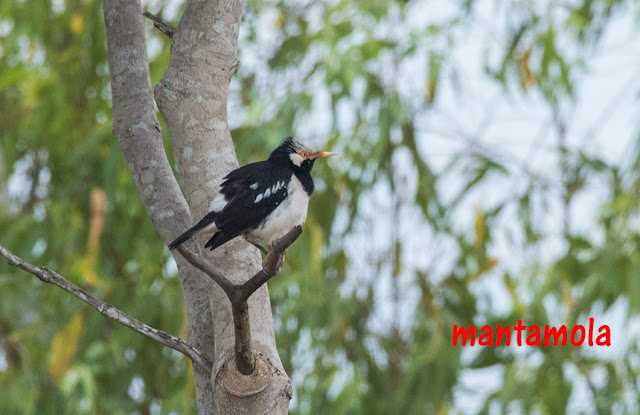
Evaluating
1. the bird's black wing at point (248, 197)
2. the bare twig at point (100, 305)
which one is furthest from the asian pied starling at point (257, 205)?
the bare twig at point (100, 305)

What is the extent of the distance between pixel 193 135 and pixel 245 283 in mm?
599

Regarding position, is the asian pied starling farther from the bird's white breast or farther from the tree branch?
the tree branch

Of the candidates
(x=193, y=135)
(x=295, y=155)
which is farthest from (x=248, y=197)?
(x=295, y=155)

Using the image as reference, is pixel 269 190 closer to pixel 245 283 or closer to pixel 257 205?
pixel 257 205

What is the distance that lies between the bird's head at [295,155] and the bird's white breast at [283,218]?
18 centimetres

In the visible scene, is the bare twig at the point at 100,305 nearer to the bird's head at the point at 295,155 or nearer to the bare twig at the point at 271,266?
the bare twig at the point at 271,266

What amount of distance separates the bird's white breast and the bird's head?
181mm

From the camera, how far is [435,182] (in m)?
4.14

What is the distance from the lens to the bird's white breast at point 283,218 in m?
1.93

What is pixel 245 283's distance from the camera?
1.46m

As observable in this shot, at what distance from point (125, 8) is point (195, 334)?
0.89 m

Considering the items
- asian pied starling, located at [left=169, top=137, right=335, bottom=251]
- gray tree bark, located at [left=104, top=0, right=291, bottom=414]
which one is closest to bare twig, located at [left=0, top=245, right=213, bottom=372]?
gray tree bark, located at [left=104, top=0, right=291, bottom=414]

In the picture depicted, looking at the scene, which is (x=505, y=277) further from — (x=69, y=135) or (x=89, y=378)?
(x=69, y=135)

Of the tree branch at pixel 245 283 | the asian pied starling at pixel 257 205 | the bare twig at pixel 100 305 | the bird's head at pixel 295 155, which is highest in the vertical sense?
the bird's head at pixel 295 155
